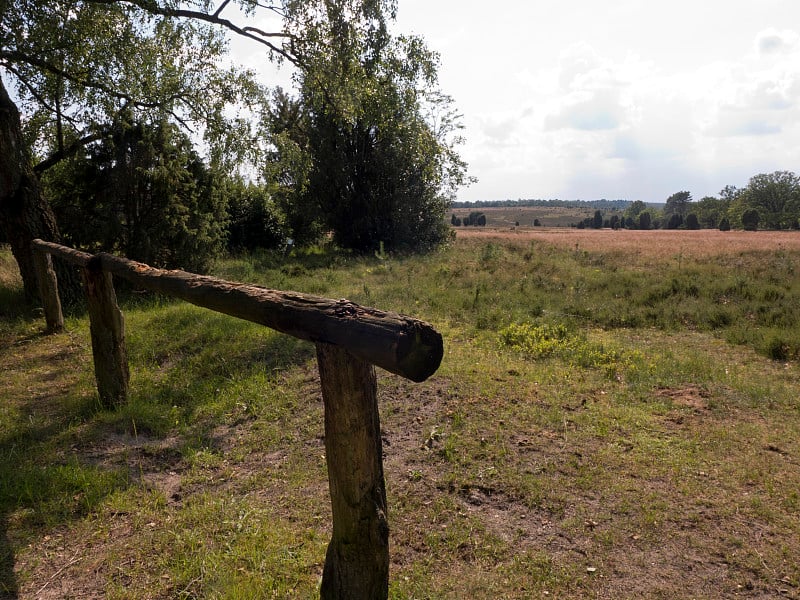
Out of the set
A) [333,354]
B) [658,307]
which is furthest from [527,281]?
[333,354]

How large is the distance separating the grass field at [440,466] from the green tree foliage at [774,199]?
7007 centimetres

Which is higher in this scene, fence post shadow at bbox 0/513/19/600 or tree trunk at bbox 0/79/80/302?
tree trunk at bbox 0/79/80/302

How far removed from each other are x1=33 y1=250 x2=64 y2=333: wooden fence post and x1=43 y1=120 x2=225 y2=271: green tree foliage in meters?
2.71

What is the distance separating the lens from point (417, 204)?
23.4m

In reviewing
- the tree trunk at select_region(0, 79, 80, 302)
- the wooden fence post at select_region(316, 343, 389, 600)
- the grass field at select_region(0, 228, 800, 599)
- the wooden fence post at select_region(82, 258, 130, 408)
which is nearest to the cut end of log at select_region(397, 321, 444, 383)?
the wooden fence post at select_region(316, 343, 389, 600)

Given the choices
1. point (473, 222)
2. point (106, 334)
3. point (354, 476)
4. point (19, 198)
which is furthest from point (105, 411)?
point (473, 222)

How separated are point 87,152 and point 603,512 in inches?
490

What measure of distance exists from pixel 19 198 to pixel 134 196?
2.60 m

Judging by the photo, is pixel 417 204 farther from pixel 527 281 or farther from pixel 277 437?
pixel 277 437

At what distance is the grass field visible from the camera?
310cm

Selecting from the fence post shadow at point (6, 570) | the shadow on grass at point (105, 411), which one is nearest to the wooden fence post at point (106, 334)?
the shadow on grass at point (105, 411)

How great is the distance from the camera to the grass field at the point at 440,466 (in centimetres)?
310

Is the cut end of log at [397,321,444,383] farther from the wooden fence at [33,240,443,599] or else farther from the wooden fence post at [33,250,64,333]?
the wooden fence post at [33,250,64,333]

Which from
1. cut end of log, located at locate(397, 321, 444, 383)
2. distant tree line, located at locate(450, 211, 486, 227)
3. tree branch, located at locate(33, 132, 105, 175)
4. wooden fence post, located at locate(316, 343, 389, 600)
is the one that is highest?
distant tree line, located at locate(450, 211, 486, 227)
